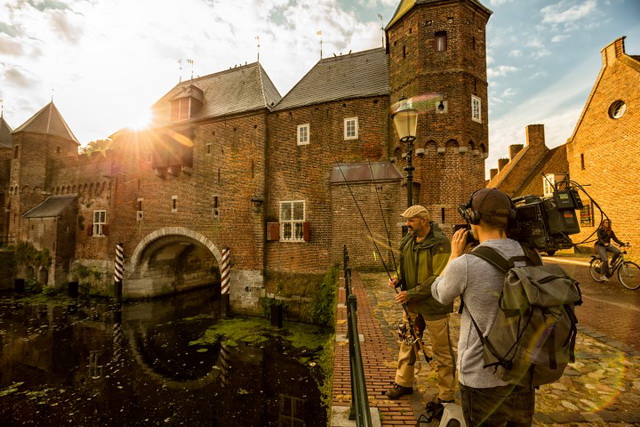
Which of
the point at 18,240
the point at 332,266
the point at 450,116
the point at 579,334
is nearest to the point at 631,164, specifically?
the point at 450,116

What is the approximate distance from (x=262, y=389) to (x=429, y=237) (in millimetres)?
7114

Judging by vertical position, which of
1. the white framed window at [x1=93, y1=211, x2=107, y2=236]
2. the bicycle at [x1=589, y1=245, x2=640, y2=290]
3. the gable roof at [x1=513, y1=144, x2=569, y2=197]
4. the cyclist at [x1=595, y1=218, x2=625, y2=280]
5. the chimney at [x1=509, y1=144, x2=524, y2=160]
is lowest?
the bicycle at [x1=589, y1=245, x2=640, y2=290]

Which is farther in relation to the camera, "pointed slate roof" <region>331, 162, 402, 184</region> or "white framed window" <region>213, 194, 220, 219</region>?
"white framed window" <region>213, 194, 220, 219</region>

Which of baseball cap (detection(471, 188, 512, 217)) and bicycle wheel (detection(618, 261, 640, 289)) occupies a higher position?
baseball cap (detection(471, 188, 512, 217))

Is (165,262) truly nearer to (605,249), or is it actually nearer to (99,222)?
(99,222)

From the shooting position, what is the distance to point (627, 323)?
5797 mm

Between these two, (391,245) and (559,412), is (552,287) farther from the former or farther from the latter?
(391,245)

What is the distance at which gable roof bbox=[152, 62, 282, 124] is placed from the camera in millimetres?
15453

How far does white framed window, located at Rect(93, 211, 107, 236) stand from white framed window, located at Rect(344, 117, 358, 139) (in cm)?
1729

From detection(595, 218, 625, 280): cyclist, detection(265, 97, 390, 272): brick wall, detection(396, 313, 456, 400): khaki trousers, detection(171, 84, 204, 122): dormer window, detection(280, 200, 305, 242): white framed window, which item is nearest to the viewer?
detection(396, 313, 456, 400): khaki trousers

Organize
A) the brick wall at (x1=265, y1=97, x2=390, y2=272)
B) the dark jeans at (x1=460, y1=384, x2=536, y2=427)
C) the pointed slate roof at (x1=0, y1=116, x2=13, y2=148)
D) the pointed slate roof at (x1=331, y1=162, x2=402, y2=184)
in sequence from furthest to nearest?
the pointed slate roof at (x1=0, y1=116, x2=13, y2=148) < the brick wall at (x1=265, y1=97, x2=390, y2=272) < the pointed slate roof at (x1=331, y1=162, x2=402, y2=184) < the dark jeans at (x1=460, y1=384, x2=536, y2=427)

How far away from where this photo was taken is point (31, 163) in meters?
21.3

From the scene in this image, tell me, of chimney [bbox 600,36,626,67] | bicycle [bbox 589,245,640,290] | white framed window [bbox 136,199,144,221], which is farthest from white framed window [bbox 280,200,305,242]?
chimney [bbox 600,36,626,67]

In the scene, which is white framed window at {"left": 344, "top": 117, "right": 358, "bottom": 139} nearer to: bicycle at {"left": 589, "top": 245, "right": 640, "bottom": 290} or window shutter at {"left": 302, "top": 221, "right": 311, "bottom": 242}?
window shutter at {"left": 302, "top": 221, "right": 311, "bottom": 242}
